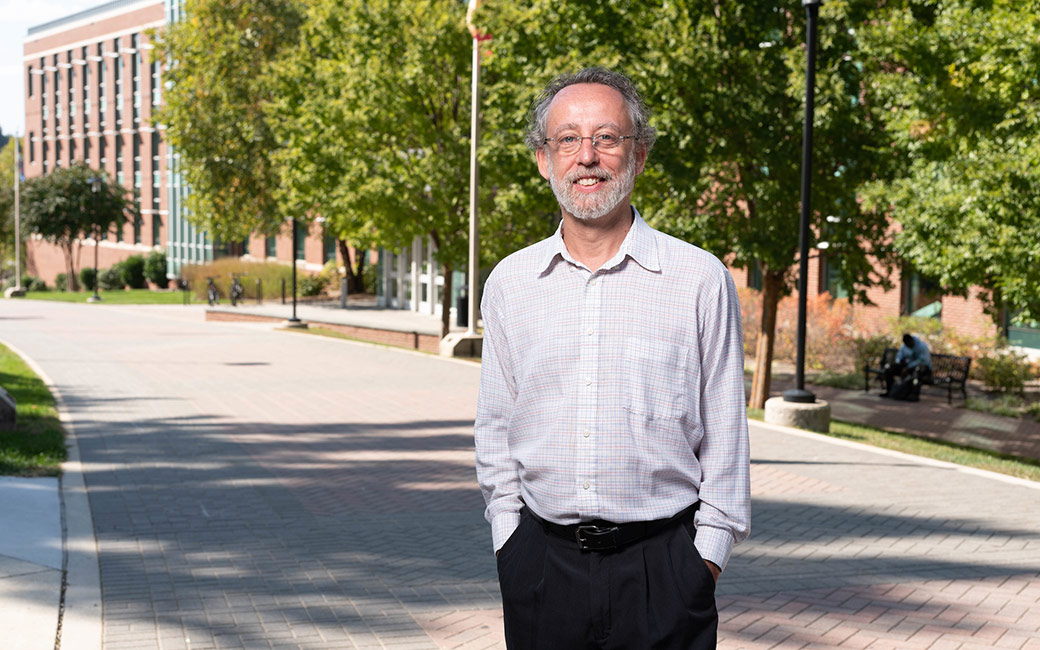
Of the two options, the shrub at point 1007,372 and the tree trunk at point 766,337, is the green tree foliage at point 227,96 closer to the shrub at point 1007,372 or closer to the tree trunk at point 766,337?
the shrub at point 1007,372

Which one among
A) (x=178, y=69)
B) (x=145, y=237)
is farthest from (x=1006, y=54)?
(x=145, y=237)

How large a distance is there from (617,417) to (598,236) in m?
0.47

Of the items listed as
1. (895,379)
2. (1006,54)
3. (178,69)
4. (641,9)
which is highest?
(178,69)

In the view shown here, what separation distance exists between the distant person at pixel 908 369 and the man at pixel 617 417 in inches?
654

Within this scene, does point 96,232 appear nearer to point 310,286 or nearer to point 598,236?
point 310,286

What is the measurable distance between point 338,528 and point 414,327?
75.6ft

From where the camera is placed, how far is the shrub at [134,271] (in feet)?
198

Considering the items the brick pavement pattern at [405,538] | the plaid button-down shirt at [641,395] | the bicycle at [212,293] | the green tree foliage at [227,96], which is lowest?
the brick pavement pattern at [405,538]

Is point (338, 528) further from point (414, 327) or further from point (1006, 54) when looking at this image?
point (414, 327)

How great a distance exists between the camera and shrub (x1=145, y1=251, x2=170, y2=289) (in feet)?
198

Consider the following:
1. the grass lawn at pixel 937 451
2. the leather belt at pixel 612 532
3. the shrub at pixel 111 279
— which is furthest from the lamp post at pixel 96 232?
the leather belt at pixel 612 532

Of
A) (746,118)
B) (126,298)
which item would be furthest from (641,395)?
(126,298)

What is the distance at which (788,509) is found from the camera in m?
8.23

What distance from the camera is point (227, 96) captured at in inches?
1529
